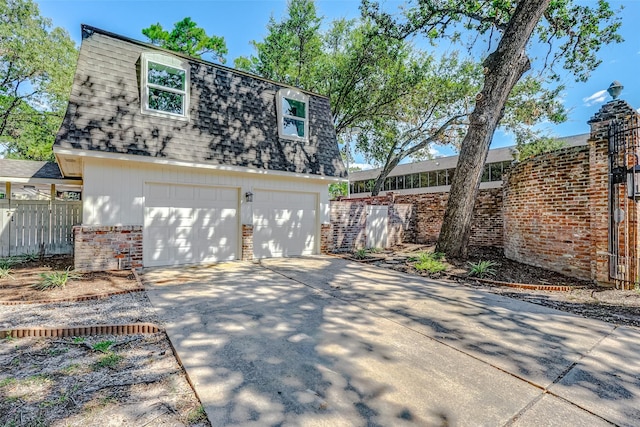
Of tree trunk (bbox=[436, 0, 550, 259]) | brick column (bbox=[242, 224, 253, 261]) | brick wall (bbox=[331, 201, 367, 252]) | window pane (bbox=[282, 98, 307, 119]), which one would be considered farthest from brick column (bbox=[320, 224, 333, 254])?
window pane (bbox=[282, 98, 307, 119])

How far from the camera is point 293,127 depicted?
30.1 ft

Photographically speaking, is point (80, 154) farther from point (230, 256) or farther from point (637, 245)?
point (637, 245)

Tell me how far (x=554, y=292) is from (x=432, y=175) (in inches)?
896

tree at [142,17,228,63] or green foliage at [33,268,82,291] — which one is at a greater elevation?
tree at [142,17,228,63]

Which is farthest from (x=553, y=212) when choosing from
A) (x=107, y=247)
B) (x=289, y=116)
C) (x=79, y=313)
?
(x=107, y=247)

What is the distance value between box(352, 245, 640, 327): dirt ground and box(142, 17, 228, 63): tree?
54.8 feet

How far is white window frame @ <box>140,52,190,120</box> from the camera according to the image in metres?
6.82

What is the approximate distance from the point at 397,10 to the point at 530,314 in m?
10.1

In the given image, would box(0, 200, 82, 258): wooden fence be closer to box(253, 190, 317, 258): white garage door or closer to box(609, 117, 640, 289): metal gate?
box(253, 190, 317, 258): white garage door

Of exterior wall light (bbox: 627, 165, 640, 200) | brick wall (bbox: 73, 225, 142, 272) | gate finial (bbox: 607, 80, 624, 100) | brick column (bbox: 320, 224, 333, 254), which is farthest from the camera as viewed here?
brick column (bbox: 320, 224, 333, 254)

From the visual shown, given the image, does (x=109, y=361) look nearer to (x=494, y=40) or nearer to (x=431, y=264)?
(x=431, y=264)

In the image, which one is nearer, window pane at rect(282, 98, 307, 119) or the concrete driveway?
the concrete driveway

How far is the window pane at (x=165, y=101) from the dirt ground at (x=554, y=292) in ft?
21.2

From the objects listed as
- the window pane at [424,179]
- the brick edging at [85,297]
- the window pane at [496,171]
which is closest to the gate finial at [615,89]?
the brick edging at [85,297]
